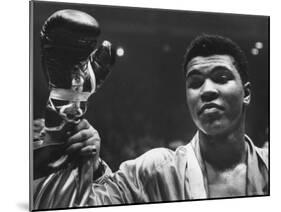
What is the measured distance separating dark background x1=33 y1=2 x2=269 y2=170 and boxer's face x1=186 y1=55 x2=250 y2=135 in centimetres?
13

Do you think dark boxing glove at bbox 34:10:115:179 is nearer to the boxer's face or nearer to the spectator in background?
the spectator in background

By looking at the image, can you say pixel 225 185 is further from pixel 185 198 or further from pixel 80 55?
pixel 80 55

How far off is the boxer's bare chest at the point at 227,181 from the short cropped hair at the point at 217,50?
1.11 metres

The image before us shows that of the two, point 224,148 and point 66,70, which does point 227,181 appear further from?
point 66,70

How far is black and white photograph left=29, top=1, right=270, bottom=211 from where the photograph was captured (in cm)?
612

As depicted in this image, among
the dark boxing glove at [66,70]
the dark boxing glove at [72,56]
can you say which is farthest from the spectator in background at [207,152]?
the dark boxing glove at [72,56]

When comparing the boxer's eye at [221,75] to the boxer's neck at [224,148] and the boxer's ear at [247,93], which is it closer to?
the boxer's ear at [247,93]

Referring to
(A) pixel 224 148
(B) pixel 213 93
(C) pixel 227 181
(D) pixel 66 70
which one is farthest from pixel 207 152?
(D) pixel 66 70

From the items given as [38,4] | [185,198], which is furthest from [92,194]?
[38,4]

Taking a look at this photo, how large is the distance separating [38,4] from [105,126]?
4.96 feet

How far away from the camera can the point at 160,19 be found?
660 cm

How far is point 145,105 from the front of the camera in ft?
21.3

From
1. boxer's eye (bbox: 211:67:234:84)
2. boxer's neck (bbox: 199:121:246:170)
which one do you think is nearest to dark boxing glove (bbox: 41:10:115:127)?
boxer's eye (bbox: 211:67:234:84)

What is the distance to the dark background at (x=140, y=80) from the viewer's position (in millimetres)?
6293
